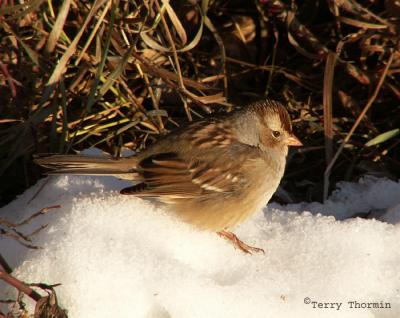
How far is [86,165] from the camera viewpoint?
2.89 meters

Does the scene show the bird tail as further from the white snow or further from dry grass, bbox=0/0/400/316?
dry grass, bbox=0/0/400/316

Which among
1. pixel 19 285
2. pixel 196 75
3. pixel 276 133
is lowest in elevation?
pixel 276 133

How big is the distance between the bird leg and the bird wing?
180 mm

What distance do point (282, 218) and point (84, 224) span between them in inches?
35.1

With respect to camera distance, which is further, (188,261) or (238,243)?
(238,243)

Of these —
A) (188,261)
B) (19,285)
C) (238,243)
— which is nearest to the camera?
(19,285)

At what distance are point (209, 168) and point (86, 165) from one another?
520 mm

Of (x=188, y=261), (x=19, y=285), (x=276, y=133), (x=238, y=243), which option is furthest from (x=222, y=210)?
(x=19, y=285)

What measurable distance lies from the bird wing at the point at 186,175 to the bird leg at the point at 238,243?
0.59ft

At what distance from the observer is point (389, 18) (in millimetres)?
3660

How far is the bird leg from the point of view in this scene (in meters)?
2.81

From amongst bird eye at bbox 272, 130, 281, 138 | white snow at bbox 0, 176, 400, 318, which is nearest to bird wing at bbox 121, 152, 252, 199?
white snow at bbox 0, 176, 400, 318

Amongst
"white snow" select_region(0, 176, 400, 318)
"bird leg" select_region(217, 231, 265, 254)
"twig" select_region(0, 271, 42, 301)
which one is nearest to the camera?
"twig" select_region(0, 271, 42, 301)

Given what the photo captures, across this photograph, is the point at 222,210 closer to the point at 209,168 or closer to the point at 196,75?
A: the point at 209,168
